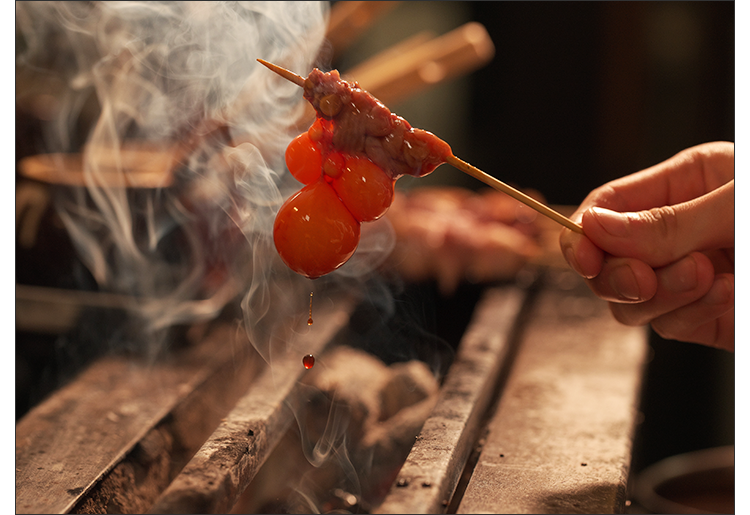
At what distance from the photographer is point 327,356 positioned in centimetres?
302

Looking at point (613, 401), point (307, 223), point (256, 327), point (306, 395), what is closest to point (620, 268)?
point (613, 401)

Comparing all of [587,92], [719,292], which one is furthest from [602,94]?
[719,292]

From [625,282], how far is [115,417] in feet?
6.69

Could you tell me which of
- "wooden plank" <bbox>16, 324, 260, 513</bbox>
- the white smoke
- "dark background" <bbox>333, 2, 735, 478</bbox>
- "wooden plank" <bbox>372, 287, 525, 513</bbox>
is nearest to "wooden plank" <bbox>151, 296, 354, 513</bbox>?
"wooden plank" <bbox>16, 324, 260, 513</bbox>

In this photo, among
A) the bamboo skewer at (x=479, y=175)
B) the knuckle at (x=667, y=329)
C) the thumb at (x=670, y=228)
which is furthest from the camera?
the knuckle at (x=667, y=329)

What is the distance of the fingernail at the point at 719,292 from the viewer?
2246 millimetres

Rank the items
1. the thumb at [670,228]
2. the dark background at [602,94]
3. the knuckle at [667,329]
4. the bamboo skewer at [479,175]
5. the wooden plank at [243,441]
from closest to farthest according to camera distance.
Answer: the wooden plank at [243,441], the bamboo skewer at [479,175], the thumb at [670,228], the knuckle at [667,329], the dark background at [602,94]

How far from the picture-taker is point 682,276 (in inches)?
83.4

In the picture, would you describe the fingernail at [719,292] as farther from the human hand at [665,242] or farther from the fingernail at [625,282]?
the fingernail at [625,282]

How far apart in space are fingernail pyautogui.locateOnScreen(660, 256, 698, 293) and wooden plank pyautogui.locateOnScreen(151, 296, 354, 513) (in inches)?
59.1

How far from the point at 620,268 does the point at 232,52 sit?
2.35 meters

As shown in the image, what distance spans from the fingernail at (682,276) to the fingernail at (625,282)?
0.38 feet

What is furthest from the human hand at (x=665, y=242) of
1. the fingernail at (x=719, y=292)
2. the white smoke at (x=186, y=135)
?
the white smoke at (x=186, y=135)

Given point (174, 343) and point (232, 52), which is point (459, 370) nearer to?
point (174, 343)
